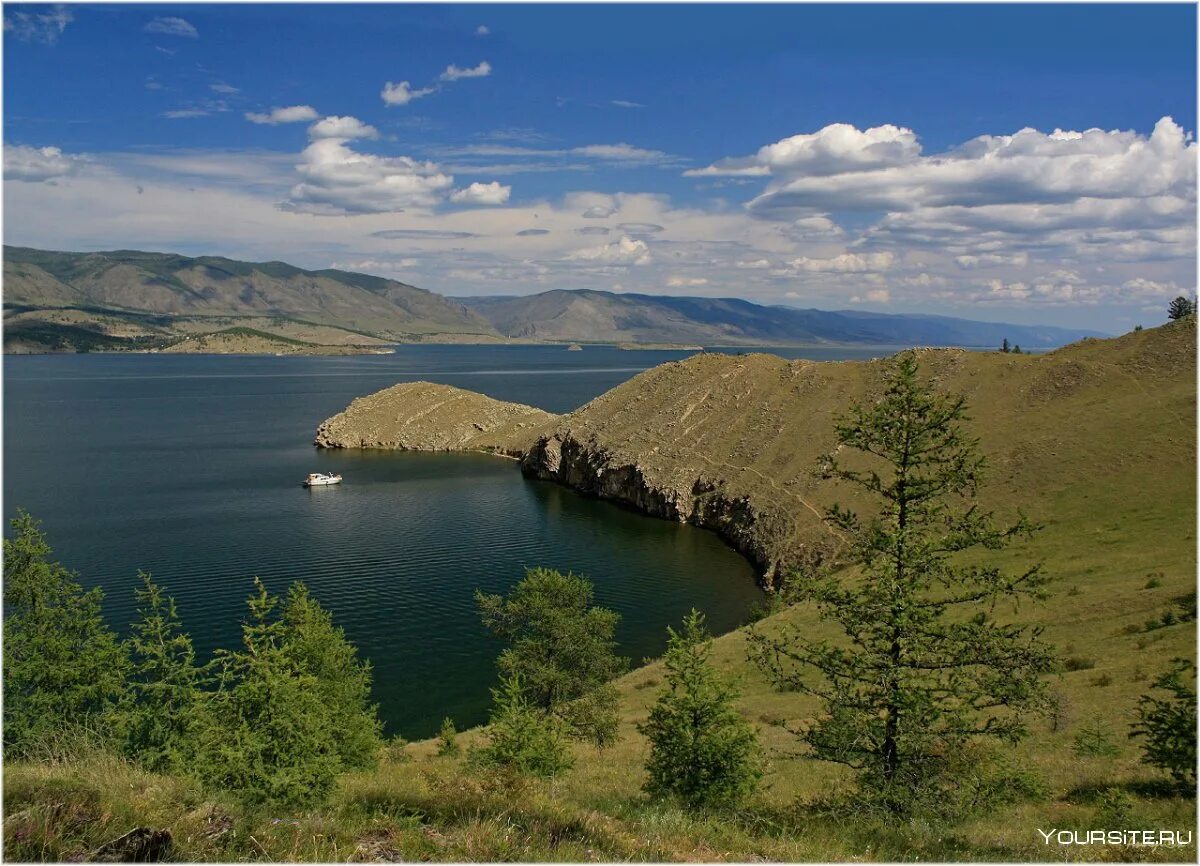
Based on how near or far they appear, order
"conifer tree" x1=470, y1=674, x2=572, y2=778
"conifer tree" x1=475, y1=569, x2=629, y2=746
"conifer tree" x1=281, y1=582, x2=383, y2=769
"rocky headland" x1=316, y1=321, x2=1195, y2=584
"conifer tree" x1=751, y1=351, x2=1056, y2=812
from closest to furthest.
A: "conifer tree" x1=751, y1=351, x2=1056, y2=812 < "conifer tree" x1=470, y1=674, x2=572, y2=778 < "conifer tree" x1=281, y1=582, x2=383, y2=769 < "conifer tree" x1=475, y1=569, x2=629, y2=746 < "rocky headland" x1=316, y1=321, x2=1195, y2=584

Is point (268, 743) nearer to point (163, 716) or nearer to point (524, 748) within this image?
point (163, 716)

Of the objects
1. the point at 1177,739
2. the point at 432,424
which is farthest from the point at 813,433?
the point at 432,424

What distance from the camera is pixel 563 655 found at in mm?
39781

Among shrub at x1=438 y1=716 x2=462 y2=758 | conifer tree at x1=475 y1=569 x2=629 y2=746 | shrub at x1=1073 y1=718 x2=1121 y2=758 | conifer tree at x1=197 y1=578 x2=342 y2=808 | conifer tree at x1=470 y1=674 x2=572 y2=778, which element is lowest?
shrub at x1=438 y1=716 x2=462 y2=758

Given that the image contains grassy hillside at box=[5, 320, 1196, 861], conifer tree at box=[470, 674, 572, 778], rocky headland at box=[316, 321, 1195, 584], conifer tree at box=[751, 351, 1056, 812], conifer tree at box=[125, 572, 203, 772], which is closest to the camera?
grassy hillside at box=[5, 320, 1196, 861]

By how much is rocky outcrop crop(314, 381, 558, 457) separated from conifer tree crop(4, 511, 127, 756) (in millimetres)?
108790

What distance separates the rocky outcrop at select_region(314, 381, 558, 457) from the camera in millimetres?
144625

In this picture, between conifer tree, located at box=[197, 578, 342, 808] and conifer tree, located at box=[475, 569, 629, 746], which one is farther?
conifer tree, located at box=[475, 569, 629, 746]

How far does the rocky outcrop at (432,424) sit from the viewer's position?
5694 inches

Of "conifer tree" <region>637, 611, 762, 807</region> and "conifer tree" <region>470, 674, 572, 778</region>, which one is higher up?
"conifer tree" <region>637, 611, 762, 807</region>

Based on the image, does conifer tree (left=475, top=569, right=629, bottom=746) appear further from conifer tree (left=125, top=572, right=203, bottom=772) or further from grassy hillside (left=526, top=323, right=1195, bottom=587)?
grassy hillside (left=526, top=323, right=1195, bottom=587)

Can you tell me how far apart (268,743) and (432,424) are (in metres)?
133

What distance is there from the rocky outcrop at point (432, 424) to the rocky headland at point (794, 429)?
42.8 ft

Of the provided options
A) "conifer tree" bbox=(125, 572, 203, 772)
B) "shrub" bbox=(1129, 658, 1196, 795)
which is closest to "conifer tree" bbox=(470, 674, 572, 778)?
"conifer tree" bbox=(125, 572, 203, 772)
